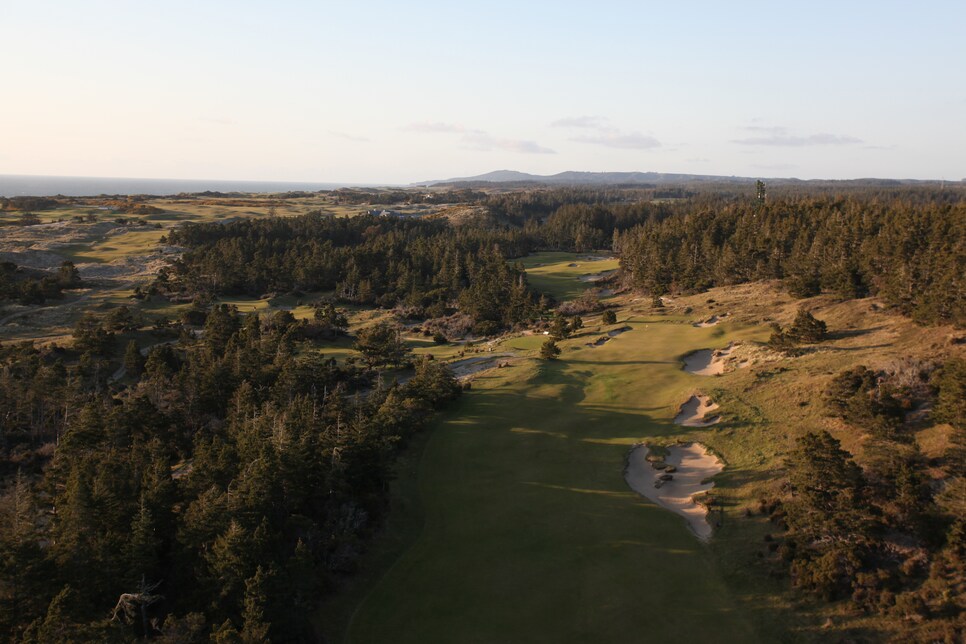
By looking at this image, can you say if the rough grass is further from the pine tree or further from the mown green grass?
the mown green grass

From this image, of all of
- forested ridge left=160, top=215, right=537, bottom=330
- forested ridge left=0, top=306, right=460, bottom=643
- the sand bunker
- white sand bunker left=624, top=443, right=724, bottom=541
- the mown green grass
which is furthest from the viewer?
the sand bunker

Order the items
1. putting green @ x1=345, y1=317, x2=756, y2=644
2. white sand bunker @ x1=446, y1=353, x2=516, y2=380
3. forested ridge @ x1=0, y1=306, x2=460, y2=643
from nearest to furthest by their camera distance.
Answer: forested ridge @ x1=0, y1=306, x2=460, y2=643 → putting green @ x1=345, y1=317, x2=756, y2=644 → white sand bunker @ x1=446, y1=353, x2=516, y2=380

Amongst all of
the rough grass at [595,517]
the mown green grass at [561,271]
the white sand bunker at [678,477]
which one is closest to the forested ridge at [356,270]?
the mown green grass at [561,271]

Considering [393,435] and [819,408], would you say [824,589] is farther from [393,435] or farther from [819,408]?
[393,435]

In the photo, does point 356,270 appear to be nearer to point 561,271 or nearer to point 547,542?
point 561,271

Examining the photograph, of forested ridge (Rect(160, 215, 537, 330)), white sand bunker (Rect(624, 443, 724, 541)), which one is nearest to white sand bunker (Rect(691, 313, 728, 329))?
forested ridge (Rect(160, 215, 537, 330))

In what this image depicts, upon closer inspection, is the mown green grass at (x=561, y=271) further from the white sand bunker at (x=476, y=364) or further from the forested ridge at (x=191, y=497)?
the forested ridge at (x=191, y=497)

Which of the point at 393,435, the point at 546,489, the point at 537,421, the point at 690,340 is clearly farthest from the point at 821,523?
the point at 690,340
